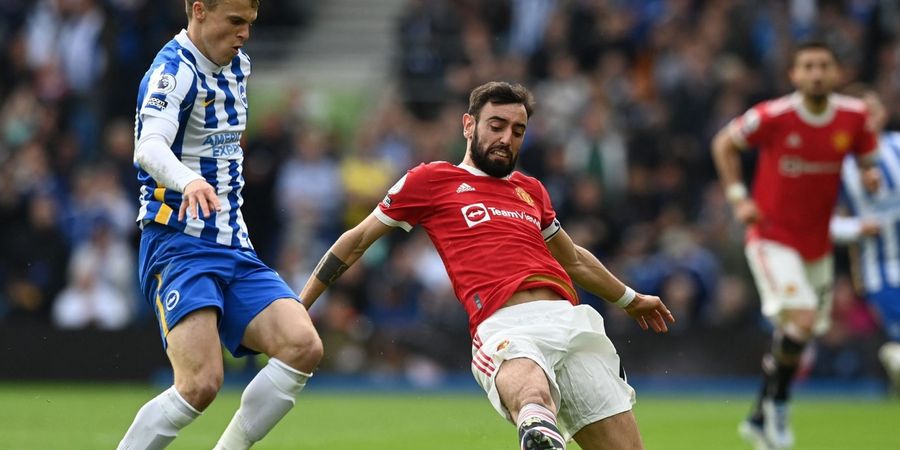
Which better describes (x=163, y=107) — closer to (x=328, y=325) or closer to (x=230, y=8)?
(x=230, y=8)

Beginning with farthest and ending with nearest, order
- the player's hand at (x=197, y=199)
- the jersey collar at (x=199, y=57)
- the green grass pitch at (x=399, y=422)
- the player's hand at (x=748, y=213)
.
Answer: the green grass pitch at (x=399, y=422) → the player's hand at (x=748, y=213) → the jersey collar at (x=199, y=57) → the player's hand at (x=197, y=199)

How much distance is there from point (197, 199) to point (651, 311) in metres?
2.58

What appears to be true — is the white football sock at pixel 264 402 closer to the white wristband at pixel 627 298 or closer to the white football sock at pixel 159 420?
the white football sock at pixel 159 420

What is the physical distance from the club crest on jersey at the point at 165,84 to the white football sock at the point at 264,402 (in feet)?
4.49

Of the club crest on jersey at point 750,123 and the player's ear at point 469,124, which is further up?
the player's ear at point 469,124

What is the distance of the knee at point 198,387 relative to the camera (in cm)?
665

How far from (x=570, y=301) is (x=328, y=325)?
34.8 ft

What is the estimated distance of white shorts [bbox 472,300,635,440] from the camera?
22.1 ft

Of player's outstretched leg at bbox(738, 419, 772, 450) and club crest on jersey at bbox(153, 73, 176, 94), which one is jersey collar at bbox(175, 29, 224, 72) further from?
player's outstretched leg at bbox(738, 419, 772, 450)

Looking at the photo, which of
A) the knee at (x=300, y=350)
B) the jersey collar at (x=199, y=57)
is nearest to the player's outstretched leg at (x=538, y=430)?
the knee at (x=300, y=350)

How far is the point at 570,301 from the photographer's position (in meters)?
7.21

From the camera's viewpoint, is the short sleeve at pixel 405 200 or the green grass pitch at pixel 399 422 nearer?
the short sleeve at pixel 405 200

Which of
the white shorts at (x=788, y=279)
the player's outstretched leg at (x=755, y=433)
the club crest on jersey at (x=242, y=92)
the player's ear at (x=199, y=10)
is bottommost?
the player's outstretched leg at (x=755, y=433)

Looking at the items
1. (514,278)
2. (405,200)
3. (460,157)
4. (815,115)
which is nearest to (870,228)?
(815,115)
